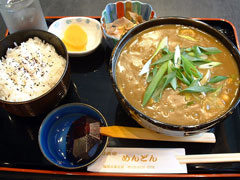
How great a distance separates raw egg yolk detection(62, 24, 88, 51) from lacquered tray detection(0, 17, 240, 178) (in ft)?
0.47

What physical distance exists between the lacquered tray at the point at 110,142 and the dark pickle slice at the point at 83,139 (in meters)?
0.09

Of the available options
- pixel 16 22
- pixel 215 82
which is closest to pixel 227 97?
pixel 215 82

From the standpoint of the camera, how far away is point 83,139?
157cm

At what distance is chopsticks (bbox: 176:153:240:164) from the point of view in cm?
145

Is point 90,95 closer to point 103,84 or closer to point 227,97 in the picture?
point 103,84

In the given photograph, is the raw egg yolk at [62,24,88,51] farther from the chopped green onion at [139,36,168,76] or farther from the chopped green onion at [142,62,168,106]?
the chopped green onion at [142,62,168,106]

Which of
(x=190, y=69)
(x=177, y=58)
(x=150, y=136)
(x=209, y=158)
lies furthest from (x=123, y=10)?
(x=209, y=158)

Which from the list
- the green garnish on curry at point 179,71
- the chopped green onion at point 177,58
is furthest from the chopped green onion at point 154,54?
the chopped green onion at point 177,58

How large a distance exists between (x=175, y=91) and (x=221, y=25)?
115 cm

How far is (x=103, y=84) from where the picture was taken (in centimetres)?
190

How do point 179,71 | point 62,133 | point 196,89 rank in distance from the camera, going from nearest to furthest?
point 196,89
point 179,71
point 62,133

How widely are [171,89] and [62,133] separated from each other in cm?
84

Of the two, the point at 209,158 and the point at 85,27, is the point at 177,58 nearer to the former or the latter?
the point at 209,158

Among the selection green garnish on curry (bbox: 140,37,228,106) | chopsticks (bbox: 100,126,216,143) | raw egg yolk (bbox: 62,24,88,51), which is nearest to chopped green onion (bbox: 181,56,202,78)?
green garnish on curry (bbox: 140,37,228,106)
